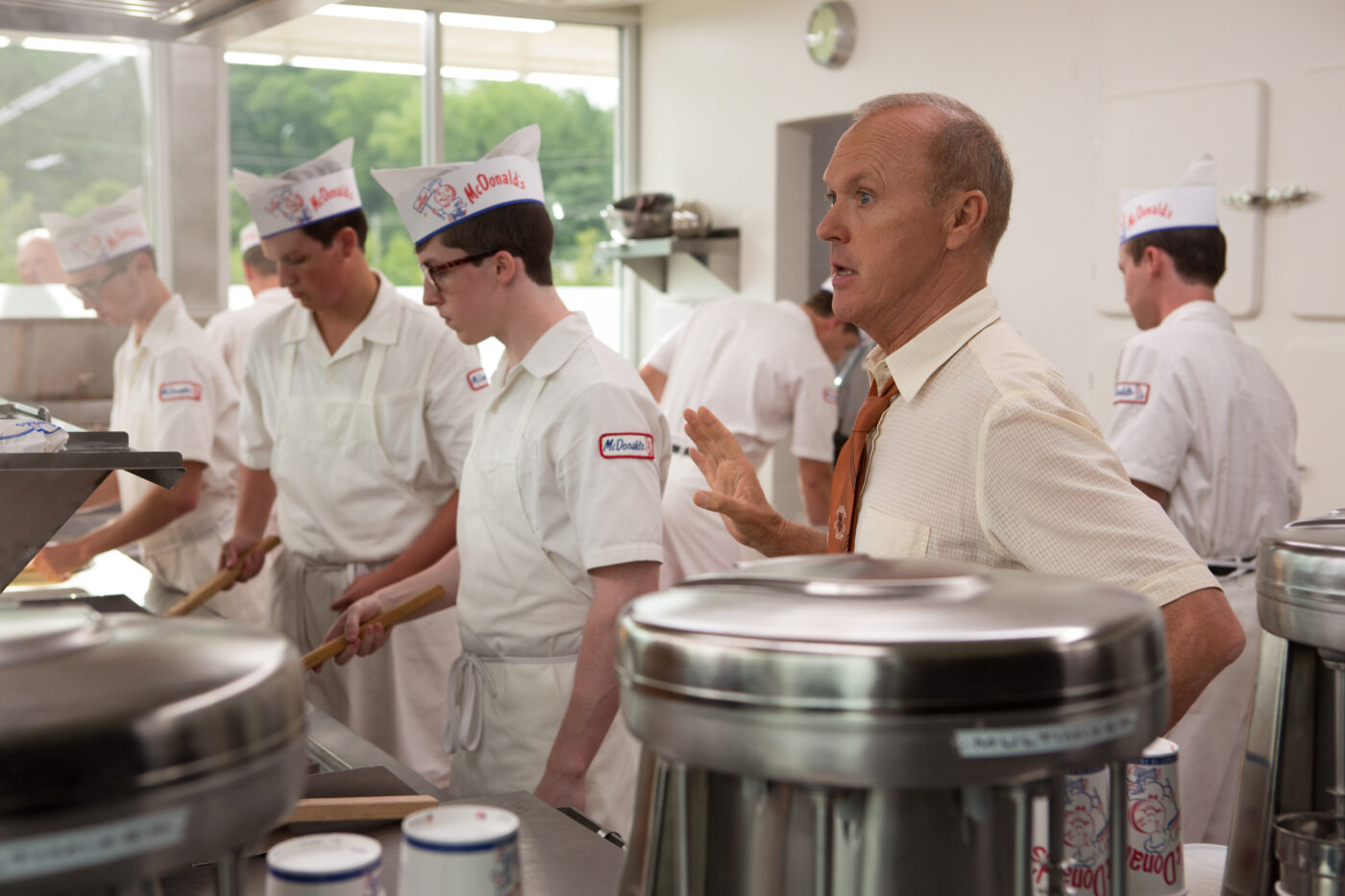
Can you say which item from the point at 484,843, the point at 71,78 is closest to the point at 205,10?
the point at 484,843

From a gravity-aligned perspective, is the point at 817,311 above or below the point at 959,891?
above

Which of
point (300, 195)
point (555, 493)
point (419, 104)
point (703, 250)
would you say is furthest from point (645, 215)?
point (555, 493)

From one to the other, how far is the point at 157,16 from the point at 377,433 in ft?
2.86

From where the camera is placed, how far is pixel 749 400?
13.6 ft

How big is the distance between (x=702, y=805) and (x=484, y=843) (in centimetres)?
20

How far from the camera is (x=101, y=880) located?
55 cm

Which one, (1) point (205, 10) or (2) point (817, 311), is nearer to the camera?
(1) point (205, 10)

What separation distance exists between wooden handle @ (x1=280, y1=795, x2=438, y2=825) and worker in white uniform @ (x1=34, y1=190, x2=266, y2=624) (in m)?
1.97

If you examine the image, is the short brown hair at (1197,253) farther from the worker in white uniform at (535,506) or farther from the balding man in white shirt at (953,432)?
the balding man in white shirt at (953,432)

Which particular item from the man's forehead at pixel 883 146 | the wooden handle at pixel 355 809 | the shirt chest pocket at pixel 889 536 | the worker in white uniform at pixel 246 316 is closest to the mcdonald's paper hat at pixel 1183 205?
the man's forehead at pixel 883 146

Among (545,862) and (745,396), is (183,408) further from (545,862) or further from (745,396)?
(545,862)

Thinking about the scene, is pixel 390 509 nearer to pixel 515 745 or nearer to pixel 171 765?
pixel 515 745

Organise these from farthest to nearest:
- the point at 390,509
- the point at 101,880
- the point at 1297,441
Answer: the point at 1297,441, the point at 390,509, the point at 101,880

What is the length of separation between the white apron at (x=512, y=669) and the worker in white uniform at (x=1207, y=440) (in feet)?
4.93
